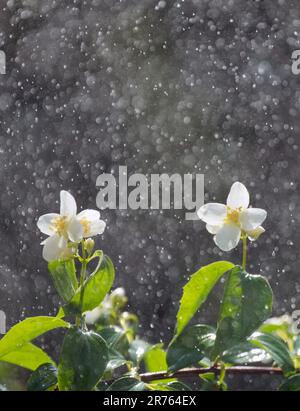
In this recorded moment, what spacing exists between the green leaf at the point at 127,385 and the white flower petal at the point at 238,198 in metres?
0.15

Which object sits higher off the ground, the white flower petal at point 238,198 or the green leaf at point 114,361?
the white flower petal at point 238,198

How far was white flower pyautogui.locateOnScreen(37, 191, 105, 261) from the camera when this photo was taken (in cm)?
50

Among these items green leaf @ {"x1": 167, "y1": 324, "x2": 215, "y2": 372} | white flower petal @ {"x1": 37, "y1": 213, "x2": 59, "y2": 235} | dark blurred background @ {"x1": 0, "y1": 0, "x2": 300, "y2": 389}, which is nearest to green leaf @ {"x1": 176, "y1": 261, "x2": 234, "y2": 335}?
green leaf @ {"x1": 167, "y1": 324, "x2": 215, "y2": 372}

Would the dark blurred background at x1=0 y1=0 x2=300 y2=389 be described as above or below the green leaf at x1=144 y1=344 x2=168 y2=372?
above

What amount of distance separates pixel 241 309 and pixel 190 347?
0.19 feet

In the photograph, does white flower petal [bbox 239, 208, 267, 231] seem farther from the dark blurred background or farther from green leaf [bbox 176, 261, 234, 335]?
the dark blurred background

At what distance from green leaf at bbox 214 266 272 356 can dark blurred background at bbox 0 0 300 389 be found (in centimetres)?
131

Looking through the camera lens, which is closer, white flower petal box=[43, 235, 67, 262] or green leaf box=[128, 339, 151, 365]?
white flower petal box=[43, 235, 67, 262]

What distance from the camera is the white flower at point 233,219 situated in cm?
52

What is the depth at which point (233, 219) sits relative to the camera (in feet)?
1.73

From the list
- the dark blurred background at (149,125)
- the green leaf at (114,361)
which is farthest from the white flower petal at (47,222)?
the dark blurred background at (149,125)

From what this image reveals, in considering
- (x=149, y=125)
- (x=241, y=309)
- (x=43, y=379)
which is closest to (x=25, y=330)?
(x=43, y=379)

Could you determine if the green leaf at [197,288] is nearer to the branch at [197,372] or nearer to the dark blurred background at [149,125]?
the branch at [197,372]
